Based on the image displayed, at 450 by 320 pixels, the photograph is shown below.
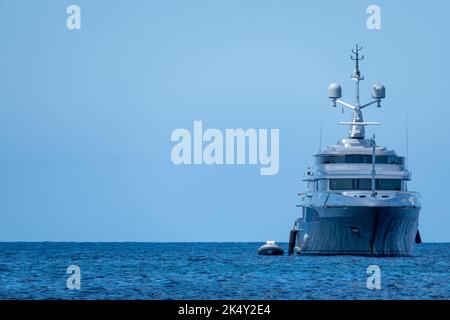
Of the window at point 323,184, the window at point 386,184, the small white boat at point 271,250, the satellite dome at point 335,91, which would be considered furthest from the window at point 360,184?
the small white boat at point 271,250

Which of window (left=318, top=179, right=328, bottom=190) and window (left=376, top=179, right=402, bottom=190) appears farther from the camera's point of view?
window (left=318, top=179, right=328, bottom=190)

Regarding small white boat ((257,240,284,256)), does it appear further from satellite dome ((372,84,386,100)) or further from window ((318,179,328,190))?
window ((318,179,328,190))

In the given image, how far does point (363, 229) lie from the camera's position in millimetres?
75875

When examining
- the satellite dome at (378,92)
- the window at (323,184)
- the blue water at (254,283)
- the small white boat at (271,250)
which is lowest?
the small white boat at (271,250)

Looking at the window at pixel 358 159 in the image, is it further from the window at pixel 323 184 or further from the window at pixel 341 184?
the window at pixel 341 184

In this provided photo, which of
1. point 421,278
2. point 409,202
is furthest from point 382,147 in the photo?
point 421,278

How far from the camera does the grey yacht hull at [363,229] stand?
7481 cm

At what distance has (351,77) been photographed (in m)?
88.6

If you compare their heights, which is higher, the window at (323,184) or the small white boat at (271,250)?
the window at (323,184)

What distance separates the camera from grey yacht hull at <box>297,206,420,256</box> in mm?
74812

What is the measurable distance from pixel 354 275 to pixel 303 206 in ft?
80.8

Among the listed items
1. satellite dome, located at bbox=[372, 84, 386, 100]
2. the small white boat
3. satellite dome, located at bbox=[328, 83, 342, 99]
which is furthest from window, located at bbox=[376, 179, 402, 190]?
the small white boat

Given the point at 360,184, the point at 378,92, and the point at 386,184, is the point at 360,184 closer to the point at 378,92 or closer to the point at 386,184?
the point at 386,184
